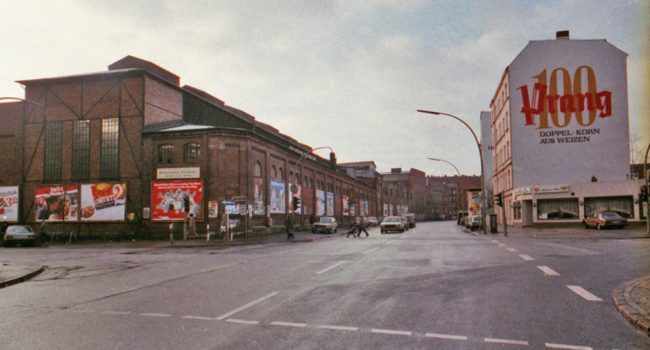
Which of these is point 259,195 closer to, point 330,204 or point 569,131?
point 330,204

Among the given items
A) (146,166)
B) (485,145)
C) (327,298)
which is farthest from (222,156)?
(485,145)

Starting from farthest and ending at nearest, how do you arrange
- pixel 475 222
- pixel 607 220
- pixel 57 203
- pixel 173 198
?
1. pixel 475 222
2. pixel 57 203
3. pixel 607 220
4. pixel 173 198

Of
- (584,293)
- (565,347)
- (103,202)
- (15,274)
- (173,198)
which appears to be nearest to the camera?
(565,347)

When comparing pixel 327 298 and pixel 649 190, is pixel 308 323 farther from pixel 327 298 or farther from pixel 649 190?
pixel 649 190

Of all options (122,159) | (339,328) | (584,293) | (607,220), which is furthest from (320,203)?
(339,328)

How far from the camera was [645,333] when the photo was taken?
5828mm

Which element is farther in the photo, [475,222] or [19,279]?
[475,222]

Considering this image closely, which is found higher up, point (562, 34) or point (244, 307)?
point (562, 34)

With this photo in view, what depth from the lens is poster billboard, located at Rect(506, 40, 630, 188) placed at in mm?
42656

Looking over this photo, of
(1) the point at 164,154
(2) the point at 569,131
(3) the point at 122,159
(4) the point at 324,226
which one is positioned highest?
(2) the point at 569,131

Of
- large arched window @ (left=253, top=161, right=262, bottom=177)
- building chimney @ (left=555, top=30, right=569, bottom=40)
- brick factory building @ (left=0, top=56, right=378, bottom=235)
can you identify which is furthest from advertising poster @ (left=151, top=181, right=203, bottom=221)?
building chimney @ (left=555, top=30, right=569, bottom=40)

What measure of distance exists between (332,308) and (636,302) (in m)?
4.40

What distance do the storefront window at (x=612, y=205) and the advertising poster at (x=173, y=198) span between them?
3094 cm

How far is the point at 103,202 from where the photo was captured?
38344mm
